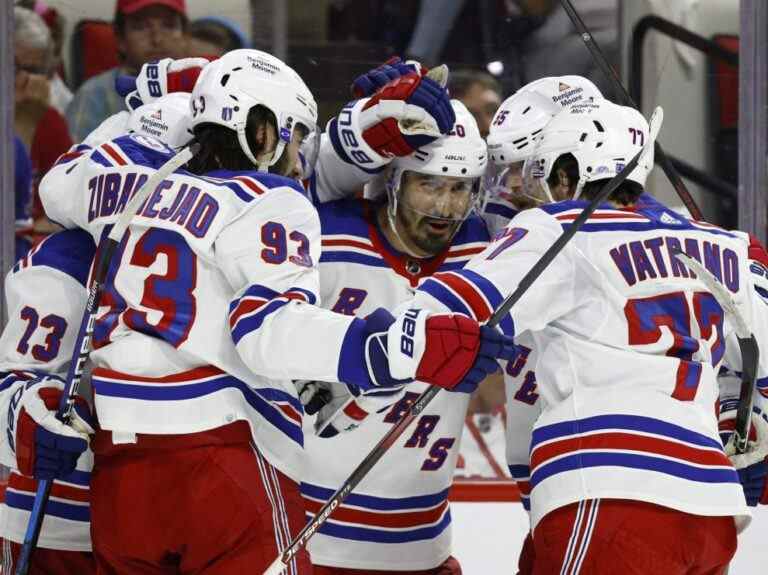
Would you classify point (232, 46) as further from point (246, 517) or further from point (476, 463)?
point (246, 517)

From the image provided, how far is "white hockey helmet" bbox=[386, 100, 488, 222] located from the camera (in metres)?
2.88

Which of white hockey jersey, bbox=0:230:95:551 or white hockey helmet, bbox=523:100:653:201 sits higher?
white hockey helmet, bbox=523:100:653:201

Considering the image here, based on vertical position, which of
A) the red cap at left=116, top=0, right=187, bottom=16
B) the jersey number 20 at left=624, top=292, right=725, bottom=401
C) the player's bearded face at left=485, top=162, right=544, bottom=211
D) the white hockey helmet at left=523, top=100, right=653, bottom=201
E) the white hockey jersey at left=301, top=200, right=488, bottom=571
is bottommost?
the white hockey jersey at left=301, top=200, right=488, bottom=571

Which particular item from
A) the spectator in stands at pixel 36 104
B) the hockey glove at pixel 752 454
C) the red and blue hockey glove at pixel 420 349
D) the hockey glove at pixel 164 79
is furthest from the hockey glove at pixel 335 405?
the spectator in stands at pixel 36 104

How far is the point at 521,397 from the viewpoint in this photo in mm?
2918

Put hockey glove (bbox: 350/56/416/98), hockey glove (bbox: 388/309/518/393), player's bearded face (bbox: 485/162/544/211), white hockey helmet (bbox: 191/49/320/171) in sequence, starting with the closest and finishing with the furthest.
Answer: hockey glove (bbox: 388/309/518/393), white hockey helmet (bbox: 191/49/320/171), hockey glove (bbox: 350/56/416/98), player's bearded face (bbox: 485/162/544/211)

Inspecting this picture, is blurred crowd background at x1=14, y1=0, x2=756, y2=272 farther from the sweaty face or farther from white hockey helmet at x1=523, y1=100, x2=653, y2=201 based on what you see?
white hockey helmet at x1=523, y1=100, x2=653, y2=201

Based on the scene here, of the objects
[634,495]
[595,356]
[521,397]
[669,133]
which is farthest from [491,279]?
[669,133]

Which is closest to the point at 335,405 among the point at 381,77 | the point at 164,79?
the point at 381,77

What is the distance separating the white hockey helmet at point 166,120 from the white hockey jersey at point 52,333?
26cm

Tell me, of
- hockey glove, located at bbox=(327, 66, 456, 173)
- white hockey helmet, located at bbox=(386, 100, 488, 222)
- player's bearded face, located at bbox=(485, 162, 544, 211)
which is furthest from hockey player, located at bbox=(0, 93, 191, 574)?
player's bearded face, located at bbox=(485, 162, 544, 211)

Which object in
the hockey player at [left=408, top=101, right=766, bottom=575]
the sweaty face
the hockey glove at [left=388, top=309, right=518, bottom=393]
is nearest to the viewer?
the hockey glove at [left=388, top=309, right=518, bottom=393]

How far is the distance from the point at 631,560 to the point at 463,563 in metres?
1.23

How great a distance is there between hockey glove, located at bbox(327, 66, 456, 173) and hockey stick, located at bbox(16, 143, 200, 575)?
0.49 metres
